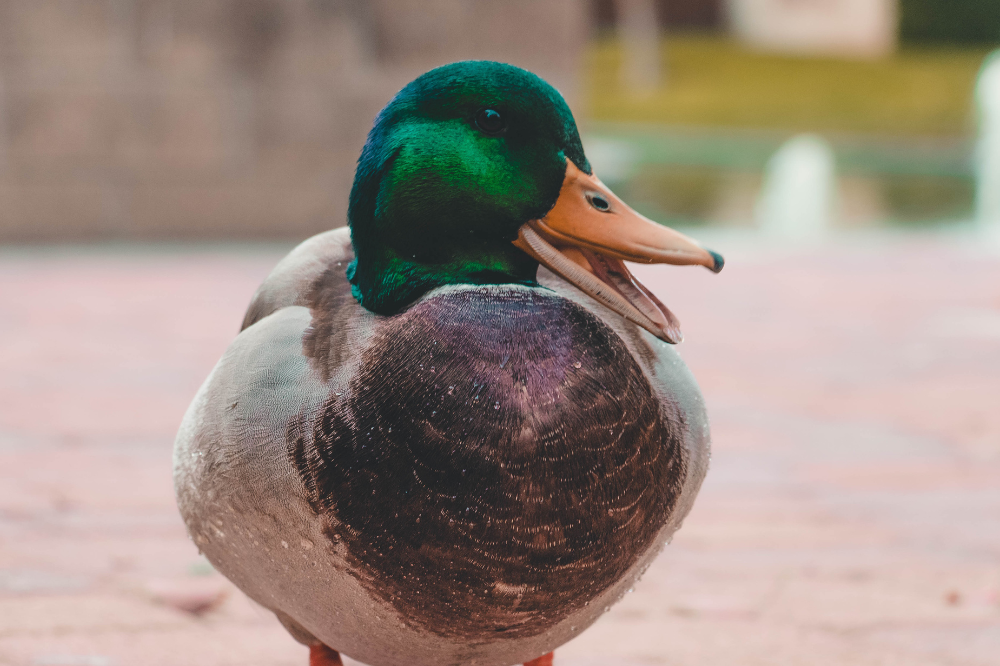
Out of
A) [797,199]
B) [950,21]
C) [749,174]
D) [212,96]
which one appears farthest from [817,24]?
[212,96]

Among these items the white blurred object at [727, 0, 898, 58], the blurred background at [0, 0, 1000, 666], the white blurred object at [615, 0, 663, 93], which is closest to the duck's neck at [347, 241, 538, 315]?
the blurred background at [0, 0, 1000, 666]

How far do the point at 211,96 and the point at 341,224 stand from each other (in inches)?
39.0

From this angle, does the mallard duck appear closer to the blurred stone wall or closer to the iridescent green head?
the iridescent green head

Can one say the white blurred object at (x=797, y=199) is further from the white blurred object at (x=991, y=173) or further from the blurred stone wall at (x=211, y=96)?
the blurred stone wall at (x=211, y=96)

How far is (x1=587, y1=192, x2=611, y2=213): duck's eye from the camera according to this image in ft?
4.32

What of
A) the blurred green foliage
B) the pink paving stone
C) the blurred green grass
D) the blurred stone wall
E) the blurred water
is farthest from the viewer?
the blurred green foliage

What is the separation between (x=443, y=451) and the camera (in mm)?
1198

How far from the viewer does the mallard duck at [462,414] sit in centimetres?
121

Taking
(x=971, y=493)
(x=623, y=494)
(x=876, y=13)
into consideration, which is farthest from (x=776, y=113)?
(x=623, y=494)

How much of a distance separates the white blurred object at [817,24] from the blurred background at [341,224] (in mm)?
16791

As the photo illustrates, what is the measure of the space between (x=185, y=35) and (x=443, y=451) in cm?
530

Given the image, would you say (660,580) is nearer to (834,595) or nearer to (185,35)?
(834,595)

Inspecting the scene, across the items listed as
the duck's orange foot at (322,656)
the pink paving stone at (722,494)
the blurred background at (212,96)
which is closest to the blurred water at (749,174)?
the blurred background at (212,96)

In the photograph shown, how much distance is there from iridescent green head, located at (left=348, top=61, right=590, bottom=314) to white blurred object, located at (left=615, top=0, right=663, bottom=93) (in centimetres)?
2291
